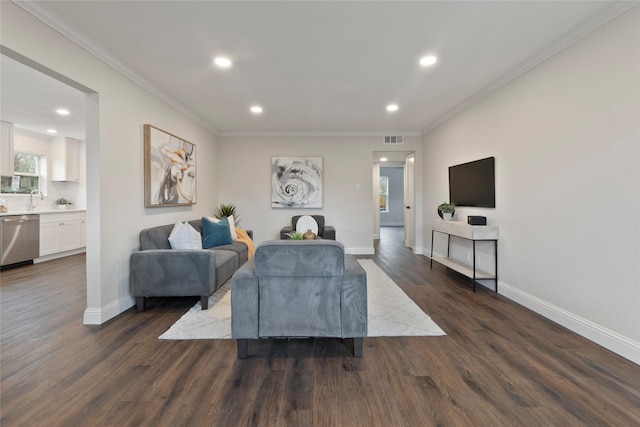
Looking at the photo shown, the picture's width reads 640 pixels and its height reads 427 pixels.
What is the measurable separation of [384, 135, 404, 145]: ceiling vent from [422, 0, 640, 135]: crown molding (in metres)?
1.81

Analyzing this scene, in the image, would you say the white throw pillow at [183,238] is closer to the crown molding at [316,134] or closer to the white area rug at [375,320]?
the white area rug at [375,320]

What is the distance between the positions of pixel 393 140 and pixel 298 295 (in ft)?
14.8

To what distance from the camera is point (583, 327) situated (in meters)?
2.13

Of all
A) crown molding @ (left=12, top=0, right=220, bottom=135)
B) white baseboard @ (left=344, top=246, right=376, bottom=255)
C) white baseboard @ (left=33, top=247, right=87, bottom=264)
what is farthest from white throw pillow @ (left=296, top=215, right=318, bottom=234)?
white baseboard @ (left=33, top=247, right=87, bottom=264)

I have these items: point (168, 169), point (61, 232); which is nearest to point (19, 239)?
point (61, 232)

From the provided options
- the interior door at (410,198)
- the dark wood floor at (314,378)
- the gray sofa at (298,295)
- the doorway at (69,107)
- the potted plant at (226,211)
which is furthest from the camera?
the interior door at (410,198)

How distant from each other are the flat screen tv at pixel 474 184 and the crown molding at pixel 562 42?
868 mm

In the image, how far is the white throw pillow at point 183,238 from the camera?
9.90 ft

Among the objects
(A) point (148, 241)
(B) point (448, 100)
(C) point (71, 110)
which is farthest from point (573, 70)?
(C) point (71, 110)

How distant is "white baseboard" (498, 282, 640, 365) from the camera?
5.96 feet

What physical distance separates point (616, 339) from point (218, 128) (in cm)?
584

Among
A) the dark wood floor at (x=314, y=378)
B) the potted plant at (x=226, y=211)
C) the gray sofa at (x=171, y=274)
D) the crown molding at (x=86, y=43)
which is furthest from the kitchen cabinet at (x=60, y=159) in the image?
the gray sofa at (x=171, y=274)

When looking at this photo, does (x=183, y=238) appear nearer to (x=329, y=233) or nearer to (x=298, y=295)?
(x=298, y=295)

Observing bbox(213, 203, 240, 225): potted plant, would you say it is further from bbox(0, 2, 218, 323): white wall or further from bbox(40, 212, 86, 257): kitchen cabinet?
bbox(40, 212, 86, 257): kitchen cabinet
